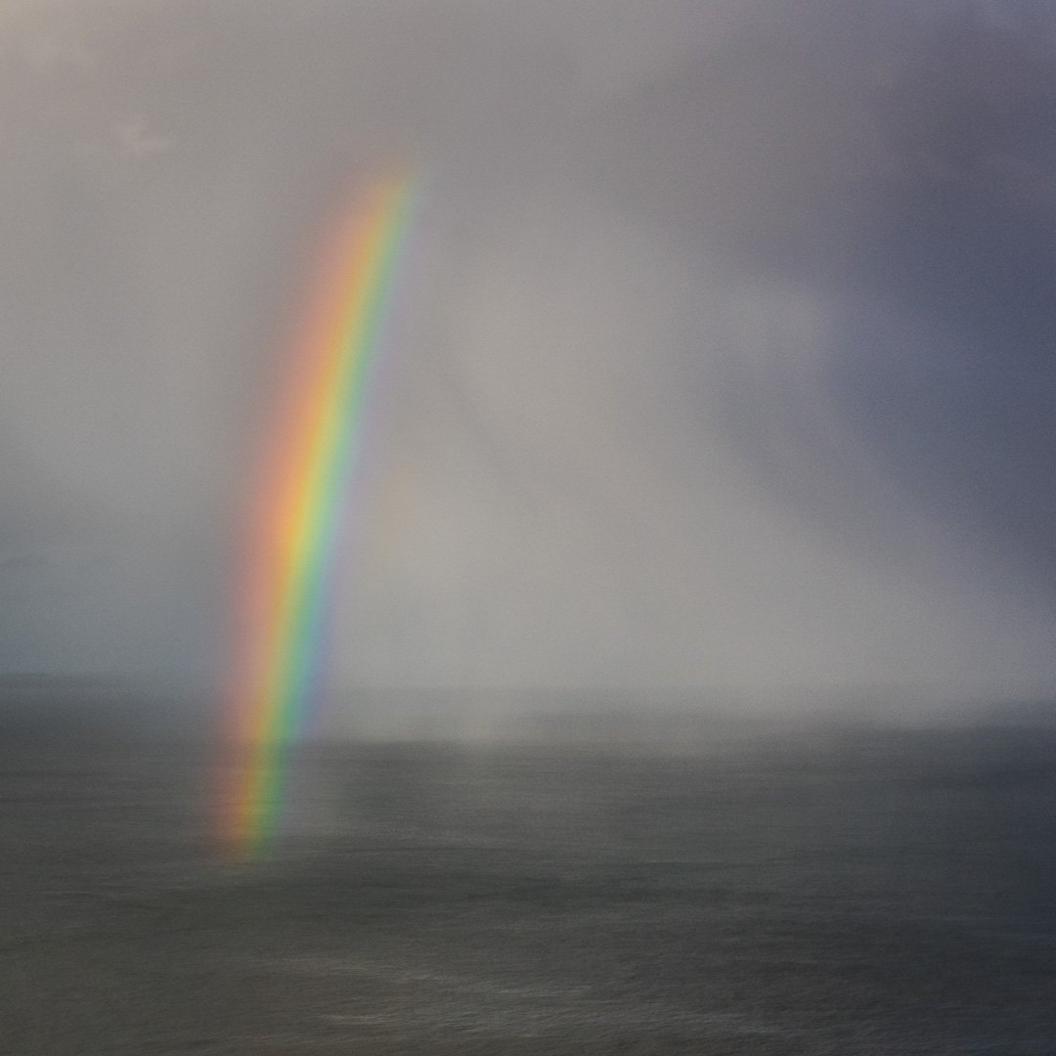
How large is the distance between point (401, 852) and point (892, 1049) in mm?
26674

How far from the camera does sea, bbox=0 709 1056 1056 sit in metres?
23.5

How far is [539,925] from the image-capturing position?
1292 inches

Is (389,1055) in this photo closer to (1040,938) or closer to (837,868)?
(1040,938)

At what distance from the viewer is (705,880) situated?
39781mm

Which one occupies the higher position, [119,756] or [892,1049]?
[119,756]

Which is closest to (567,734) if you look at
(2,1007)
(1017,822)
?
(1017,822)

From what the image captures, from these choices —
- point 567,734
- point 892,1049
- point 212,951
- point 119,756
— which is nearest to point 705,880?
point 212,951

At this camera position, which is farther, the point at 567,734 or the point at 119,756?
the point at 567,734

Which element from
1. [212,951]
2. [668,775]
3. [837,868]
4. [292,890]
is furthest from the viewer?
→ [668,775]

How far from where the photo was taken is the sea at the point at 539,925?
77.0ft

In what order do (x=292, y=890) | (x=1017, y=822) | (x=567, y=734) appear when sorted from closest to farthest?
1. (x=292, y=890)
2. (x=1017, y=822)
3. (x=567, y=734)

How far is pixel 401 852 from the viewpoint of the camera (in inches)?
1863

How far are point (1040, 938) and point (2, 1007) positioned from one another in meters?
19.8

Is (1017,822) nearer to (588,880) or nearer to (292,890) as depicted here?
(588,880)
